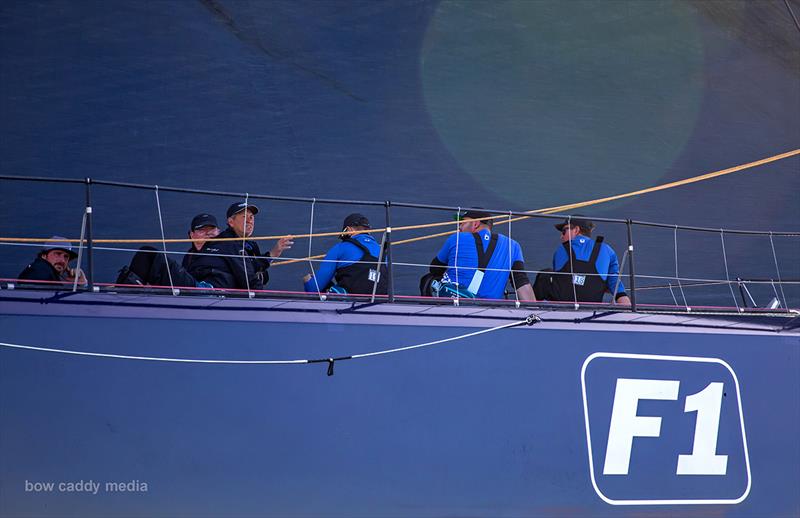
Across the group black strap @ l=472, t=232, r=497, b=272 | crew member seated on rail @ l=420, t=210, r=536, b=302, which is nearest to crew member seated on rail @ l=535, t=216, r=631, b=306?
crew member seated on rail @ l=420, t=210, r=536, b=302

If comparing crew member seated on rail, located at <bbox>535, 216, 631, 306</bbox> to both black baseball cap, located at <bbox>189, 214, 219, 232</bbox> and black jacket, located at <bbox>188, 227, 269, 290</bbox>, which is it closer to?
black jacket, located at <bbox>188, 227, 269, 290</bbox>

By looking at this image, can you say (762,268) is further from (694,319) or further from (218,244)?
(218,244)

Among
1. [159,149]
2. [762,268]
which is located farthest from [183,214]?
[762,268]

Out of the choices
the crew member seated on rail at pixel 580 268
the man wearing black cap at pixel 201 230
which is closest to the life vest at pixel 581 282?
the crew member seated on rail at pixel 580 268

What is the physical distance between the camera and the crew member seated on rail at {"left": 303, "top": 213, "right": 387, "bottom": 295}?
5.78m

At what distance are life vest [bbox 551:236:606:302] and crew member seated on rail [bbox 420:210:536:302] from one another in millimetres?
319

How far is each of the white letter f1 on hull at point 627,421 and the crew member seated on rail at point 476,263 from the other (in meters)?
0.84

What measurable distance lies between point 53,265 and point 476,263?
2.59 meters

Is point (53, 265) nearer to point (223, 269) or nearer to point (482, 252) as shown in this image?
point (223, 269)

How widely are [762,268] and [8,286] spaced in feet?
28.4

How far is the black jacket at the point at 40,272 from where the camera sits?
5418mm

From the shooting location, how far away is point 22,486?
463 cm

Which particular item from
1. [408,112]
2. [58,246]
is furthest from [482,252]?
[408,112]

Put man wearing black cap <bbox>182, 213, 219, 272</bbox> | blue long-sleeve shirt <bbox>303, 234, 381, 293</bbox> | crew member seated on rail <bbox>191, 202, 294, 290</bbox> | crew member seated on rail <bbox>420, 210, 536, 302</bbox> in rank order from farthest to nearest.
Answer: crew member seated on rail <bbox>420, 210, 536, 302</bbox>
man wearing black cap <bbox>182, 213, 219, 272</bbox>
blue long-sleeve shirt <bbox>303, 234, 381, 293</bbox>
crew member seated on rail <bbox>191, 202, 294, 290</bbox>
